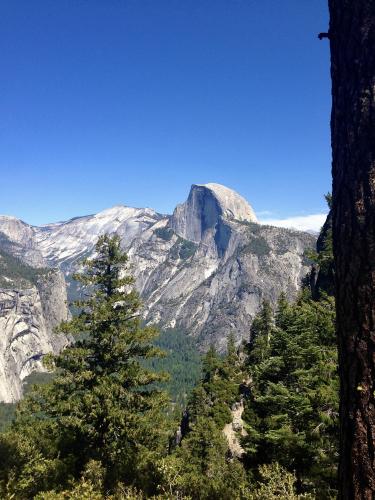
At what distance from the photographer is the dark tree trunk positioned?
12.8 feet

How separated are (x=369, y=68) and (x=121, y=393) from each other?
1557 cm

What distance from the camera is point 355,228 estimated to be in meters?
4.27

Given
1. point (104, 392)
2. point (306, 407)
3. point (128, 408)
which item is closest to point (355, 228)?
point (306, 407)

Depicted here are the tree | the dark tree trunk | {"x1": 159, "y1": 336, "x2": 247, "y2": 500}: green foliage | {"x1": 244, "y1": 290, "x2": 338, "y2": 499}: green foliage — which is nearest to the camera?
the dark tree trunk

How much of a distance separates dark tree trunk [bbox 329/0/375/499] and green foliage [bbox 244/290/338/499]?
8903 millimetres

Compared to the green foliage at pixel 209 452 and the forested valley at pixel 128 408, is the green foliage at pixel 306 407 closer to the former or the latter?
the forested valley at pixel 128 408

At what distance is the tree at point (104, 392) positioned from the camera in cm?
1585

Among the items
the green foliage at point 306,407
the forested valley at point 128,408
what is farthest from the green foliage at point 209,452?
the green foliage at point 306,407

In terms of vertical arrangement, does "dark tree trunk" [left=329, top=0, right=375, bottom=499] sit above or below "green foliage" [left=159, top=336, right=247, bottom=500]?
above

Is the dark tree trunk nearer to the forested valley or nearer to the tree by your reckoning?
the forested valley

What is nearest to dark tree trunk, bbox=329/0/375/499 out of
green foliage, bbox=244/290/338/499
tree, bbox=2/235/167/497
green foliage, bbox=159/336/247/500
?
green foliage, bbox=159/336/247/500

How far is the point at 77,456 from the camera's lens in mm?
16328

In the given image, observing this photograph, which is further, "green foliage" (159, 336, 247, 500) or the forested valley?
the forested valley

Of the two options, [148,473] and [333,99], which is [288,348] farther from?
[333,99]
